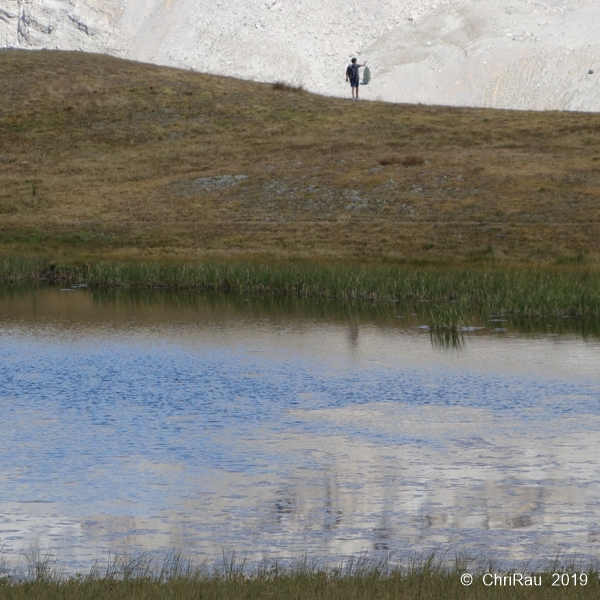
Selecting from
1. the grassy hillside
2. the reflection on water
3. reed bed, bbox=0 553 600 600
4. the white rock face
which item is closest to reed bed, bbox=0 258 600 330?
the reflection on water

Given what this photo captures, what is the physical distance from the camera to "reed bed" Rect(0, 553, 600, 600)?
1020 cm

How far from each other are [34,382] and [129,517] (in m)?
10.1

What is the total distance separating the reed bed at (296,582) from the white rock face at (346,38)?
10882 centimetres

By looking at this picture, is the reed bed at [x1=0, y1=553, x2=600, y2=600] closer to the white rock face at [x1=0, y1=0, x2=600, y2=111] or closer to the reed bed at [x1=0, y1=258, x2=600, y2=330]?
the reed bed at [x1=0, y1=258, x2=600, y2=330]

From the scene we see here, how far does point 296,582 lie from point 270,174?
50909 mm

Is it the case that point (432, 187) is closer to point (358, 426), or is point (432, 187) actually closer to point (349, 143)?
point (349, 143)

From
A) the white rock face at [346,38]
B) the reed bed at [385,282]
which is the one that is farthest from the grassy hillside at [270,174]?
the white rock face at [346,38]

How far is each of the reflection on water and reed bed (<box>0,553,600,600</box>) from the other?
82 cm

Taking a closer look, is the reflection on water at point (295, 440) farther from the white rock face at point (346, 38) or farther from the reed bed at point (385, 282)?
the white rock face at point (346, 38)

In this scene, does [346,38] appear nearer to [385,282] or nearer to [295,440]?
[385,282]

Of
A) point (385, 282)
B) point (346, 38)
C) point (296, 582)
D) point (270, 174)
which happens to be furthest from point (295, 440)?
point (346, 38)

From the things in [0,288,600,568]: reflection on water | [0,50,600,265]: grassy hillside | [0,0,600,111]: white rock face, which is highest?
[0,0,600,111]: white rock face

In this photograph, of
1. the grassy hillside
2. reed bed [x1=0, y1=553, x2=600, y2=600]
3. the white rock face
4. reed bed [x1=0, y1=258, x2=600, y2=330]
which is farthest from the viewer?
the white rock face

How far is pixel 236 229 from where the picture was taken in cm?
5197
